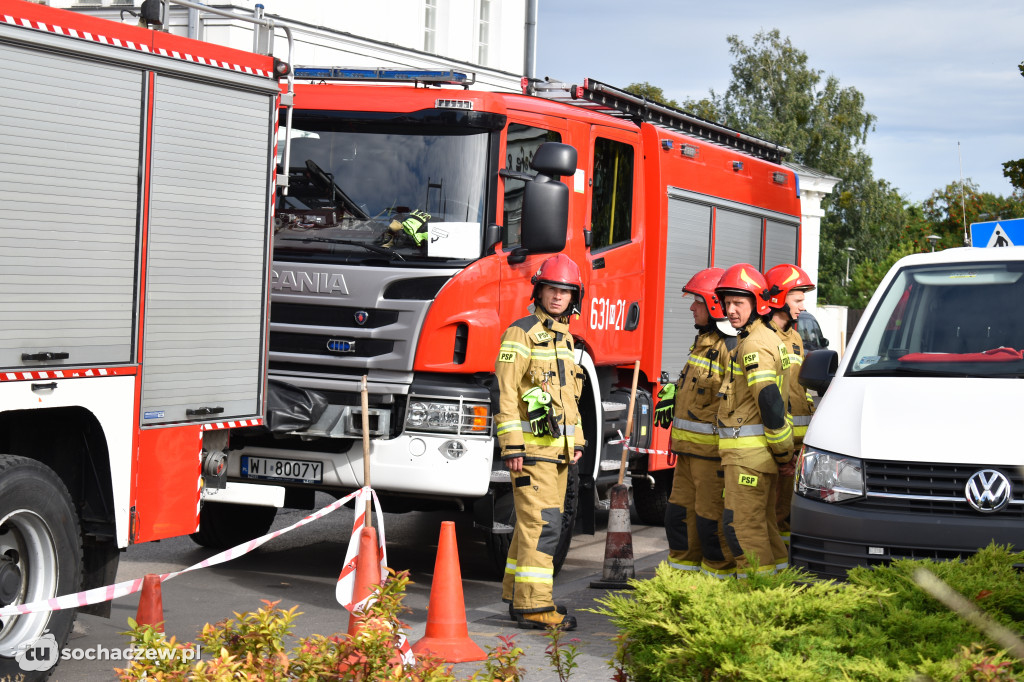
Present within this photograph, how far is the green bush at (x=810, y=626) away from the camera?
3174 millimetres

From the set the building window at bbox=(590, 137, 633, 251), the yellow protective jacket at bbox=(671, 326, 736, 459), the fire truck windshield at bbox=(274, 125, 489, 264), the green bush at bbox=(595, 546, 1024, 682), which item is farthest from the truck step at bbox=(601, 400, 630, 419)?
the green bush at bbox=(595, 546, 1024, 682)

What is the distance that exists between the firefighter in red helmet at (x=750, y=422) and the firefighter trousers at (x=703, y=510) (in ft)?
1.01

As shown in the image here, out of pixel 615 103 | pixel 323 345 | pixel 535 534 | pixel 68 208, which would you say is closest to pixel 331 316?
pixel 323 345

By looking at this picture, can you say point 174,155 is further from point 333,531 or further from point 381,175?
point 333,531

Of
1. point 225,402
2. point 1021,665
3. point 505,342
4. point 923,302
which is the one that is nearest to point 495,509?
point 505,342

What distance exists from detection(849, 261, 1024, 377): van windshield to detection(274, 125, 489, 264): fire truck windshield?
2464 mm

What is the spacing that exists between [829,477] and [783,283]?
9.55ft

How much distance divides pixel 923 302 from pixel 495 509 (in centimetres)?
280

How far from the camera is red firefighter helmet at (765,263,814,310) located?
8453 mm

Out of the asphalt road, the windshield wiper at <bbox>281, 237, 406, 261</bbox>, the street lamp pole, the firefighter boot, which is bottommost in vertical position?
the asphalt road

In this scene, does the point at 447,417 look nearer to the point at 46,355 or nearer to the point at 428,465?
the point at 428,465

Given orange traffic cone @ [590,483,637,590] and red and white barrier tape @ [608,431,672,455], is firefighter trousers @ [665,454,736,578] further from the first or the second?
red and white barrier tape @ [608,431,672,455]

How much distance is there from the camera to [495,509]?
7.98 m

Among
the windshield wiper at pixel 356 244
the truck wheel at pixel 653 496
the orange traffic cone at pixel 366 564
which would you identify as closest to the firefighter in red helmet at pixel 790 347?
the windshield wiper at pixel 356 244
